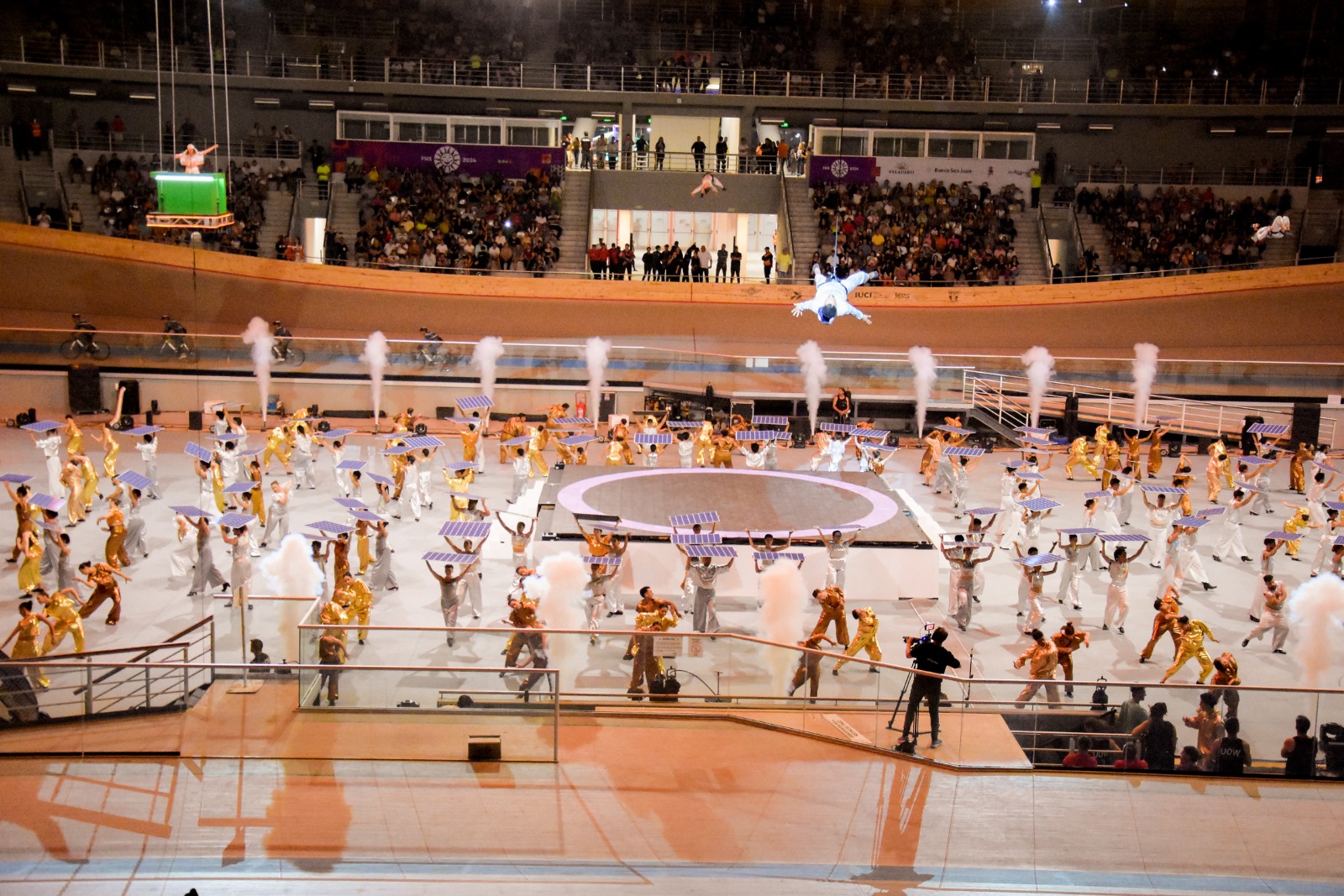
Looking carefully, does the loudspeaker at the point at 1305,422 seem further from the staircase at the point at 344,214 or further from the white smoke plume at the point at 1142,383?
the staircase at the point at 344,214

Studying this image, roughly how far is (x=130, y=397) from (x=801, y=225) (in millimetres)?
18176

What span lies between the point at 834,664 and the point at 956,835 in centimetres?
194

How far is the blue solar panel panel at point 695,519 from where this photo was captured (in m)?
17.4

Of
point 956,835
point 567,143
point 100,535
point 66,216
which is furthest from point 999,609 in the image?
point 66,216

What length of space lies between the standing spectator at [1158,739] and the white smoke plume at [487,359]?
1973cm

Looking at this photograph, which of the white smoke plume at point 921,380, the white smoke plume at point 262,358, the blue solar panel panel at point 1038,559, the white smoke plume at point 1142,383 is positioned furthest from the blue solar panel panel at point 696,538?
the white smoke plume at point 1142,383

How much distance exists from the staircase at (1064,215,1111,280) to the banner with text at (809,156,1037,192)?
1.96 m

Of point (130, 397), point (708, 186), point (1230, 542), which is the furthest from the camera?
point (708, 186)

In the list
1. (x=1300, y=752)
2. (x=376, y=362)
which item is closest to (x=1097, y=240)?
(x=376, y=362)

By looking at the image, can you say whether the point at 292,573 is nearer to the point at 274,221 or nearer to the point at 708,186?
the point at 274,221

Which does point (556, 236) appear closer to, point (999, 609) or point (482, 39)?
point (482, 39)

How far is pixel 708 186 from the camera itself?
34719mm

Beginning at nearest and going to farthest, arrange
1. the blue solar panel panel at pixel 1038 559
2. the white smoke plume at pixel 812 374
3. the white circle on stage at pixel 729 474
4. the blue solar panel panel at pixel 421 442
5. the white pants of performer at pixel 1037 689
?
the white pants of performer at pixel 1037 689 → the blue solar panel panel at pixel 1038 559 → the white circle on stage at pixel 729 474 → the blue solar panel panel at pixel 421 442 → the white smoke plume at pixel 812 374

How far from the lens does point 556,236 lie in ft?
116
